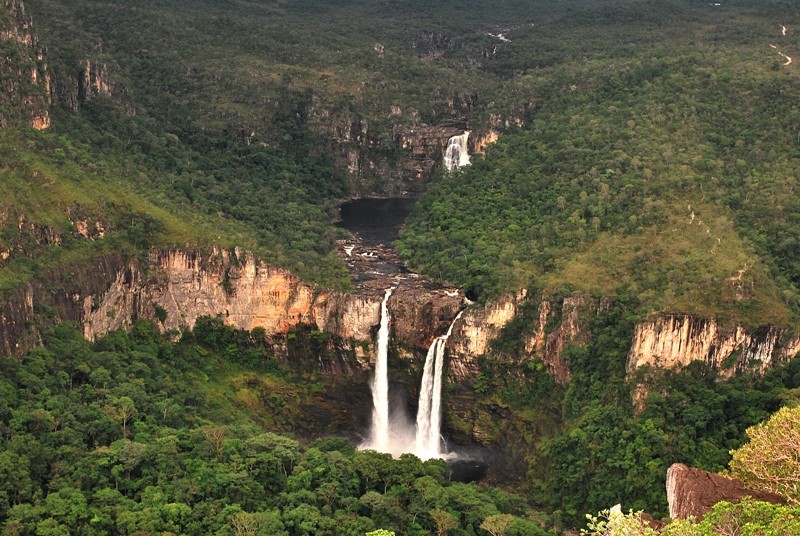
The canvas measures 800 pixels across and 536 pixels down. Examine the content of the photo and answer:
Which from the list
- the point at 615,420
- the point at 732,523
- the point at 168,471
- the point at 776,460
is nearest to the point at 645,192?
the point at 615,420

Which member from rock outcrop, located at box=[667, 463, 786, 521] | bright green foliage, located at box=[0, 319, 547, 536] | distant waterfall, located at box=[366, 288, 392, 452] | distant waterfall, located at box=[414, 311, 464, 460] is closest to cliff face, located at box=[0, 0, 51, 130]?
bright green foliage, located at box=[0, 319, 547, 536]

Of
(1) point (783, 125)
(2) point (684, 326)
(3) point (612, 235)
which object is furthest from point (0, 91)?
(1) point (783, 125)

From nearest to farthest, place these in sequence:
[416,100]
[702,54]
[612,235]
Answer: [612,235] < [702,54] < [416,100]

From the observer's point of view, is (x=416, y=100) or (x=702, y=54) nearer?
(x=702, y=54)

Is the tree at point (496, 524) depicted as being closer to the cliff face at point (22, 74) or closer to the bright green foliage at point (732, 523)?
the bright green foliage at point (732, 523)

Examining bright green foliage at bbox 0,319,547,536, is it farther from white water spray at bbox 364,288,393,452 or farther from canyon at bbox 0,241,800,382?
white water spray at bbox 364,288,393,452

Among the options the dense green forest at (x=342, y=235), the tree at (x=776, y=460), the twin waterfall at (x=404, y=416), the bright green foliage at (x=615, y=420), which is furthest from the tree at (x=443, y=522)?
the tree at (x=776, y=460)

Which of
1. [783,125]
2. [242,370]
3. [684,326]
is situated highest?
[783,125]

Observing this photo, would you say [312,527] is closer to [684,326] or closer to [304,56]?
[684,326]

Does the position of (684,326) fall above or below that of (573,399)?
above
